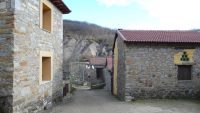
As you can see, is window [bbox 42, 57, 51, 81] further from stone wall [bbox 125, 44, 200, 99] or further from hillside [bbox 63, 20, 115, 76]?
hillside [bbox 63, 20, 115, 76]

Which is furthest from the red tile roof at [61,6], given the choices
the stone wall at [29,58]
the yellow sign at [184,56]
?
the yellow sign at [184,56]

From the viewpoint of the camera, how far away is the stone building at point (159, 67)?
1560 cm

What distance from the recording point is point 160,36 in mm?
16484

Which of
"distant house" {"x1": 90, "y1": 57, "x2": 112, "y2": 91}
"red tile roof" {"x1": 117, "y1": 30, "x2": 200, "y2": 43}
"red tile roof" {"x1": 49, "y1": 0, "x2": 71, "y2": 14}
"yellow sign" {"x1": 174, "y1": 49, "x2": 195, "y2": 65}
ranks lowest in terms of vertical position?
"distant house" {"x1": 90, "y1": 57, "x2": 112, "y2": 91}

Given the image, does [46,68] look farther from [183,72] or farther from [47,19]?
[183,72]

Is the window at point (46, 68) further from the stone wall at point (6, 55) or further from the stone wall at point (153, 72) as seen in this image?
the stone wall at point (153, 72)

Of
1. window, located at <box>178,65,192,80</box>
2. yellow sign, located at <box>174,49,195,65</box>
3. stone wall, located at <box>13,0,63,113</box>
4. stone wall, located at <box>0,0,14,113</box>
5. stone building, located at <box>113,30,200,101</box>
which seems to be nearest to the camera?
stone wall, located at <box>0,0,14,113</box>

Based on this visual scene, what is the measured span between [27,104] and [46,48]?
10.3 ft

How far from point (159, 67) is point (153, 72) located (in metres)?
0.45

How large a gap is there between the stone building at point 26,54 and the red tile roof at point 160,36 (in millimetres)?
4938

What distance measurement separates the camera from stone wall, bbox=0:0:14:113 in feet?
25.8

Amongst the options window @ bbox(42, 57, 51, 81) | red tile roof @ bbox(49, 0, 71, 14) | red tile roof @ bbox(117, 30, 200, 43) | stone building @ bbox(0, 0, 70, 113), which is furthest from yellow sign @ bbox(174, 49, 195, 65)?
window @ bbox(42, 57, 51, 81)

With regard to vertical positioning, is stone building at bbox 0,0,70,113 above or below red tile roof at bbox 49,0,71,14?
below

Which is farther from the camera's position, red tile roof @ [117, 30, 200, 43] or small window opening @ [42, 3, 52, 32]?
red tile roof @ [117, 30, 200, 43]
